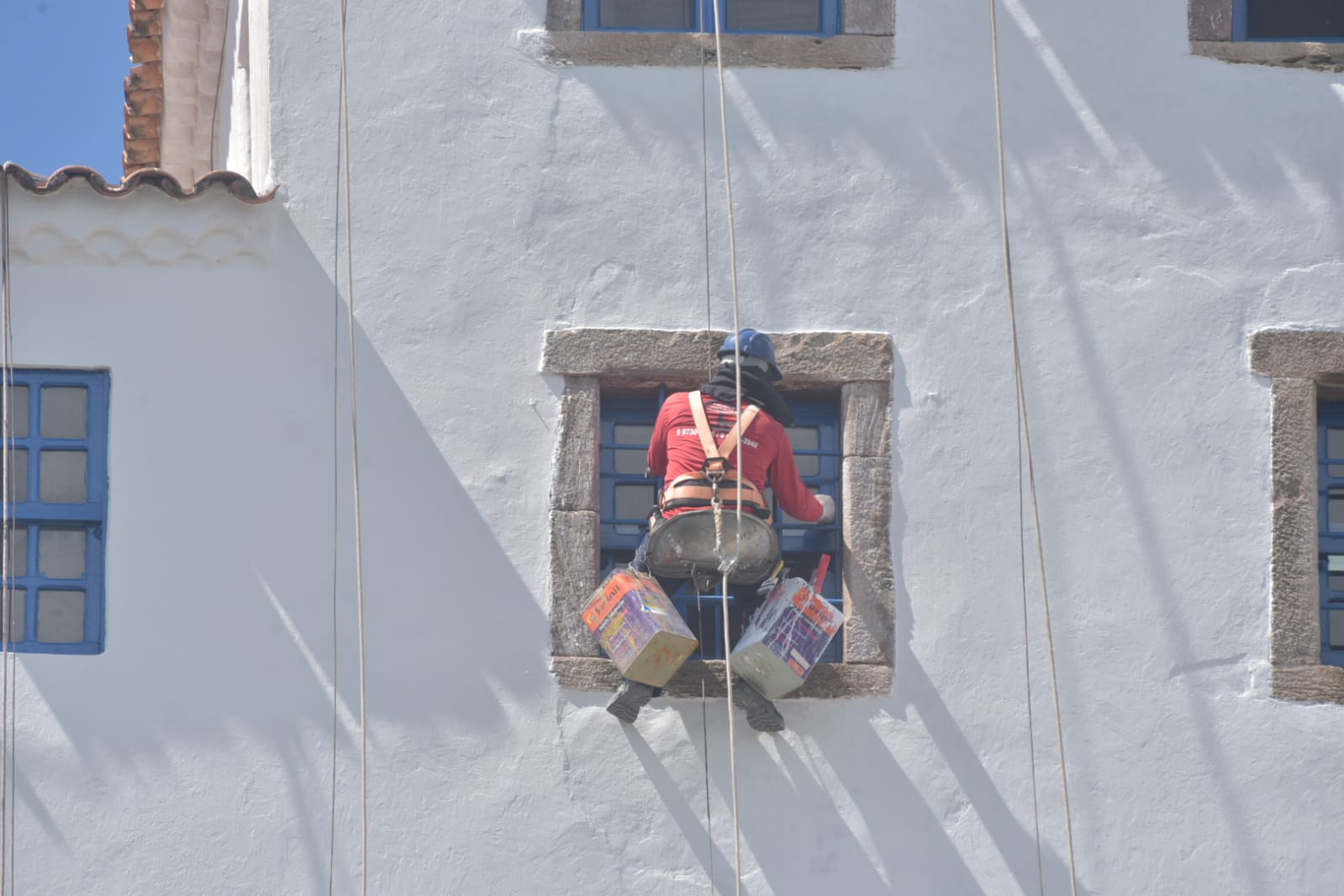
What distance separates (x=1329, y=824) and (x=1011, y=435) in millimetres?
1764

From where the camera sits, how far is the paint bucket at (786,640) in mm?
7844

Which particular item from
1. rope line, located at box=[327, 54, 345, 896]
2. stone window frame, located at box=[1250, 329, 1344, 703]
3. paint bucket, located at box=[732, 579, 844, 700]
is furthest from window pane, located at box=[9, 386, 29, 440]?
stone window frame, located at box=[1250, 329, 1344, 703]

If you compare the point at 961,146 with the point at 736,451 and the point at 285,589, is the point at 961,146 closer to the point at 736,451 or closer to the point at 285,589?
the point at 736,451

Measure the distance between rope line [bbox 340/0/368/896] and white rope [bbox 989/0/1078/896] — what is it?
2.35 metres

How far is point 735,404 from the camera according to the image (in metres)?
8.00

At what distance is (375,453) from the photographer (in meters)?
8.27

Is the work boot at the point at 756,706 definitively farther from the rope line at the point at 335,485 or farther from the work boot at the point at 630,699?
the rope line at the point at 335,485

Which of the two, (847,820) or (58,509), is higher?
(58,509)

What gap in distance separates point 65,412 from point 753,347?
2508 millimetres

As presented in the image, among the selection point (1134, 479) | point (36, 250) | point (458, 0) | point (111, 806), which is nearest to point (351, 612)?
point (111, 806)

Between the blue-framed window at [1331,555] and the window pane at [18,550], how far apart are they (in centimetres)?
469

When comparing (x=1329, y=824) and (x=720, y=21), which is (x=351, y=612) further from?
(x=1329, y=824)

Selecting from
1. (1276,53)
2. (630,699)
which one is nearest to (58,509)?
(630,699)

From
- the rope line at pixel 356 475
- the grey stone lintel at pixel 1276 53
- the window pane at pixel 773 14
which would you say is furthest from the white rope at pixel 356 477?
the grey stone lintel at pixel 1276 53
